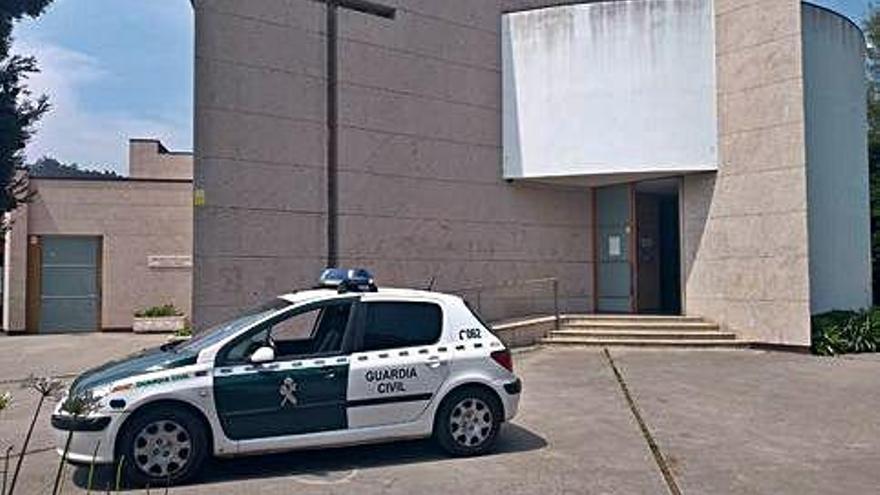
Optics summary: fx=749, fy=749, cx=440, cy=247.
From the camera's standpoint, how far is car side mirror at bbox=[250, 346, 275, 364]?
6082mm

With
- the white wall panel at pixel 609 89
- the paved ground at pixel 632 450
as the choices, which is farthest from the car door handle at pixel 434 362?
the white wall panel at pixel 609 89

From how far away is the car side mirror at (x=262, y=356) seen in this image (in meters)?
6.08

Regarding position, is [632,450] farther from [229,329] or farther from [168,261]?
[168,261]

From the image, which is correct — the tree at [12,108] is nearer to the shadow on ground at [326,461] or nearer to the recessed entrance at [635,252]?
the shadow on ground at [326,461]

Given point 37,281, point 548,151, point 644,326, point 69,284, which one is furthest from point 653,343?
point 37,281

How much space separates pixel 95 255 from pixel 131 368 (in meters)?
15.7

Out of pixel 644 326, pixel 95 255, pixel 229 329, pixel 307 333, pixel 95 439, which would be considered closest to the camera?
pixel 95 439

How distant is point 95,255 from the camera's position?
20.1 metres

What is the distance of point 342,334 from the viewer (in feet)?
21.5

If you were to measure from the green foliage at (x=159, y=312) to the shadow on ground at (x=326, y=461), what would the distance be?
13.6m

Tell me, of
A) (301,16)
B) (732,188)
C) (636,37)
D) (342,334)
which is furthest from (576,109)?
(342,334)

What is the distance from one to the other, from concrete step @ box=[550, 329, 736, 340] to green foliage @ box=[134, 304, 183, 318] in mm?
10401

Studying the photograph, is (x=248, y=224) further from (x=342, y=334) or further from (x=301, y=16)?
(x=342, y=334)

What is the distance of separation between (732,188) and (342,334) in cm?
991
